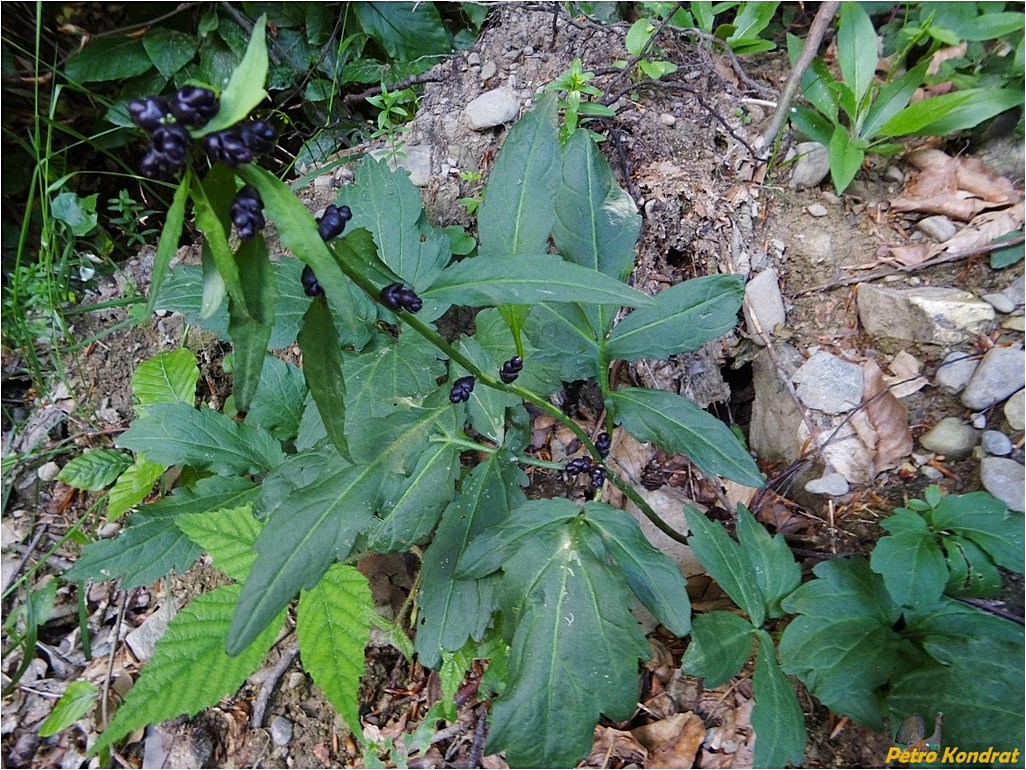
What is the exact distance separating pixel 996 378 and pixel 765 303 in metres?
0.74

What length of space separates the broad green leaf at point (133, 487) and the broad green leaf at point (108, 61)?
212 centimetres

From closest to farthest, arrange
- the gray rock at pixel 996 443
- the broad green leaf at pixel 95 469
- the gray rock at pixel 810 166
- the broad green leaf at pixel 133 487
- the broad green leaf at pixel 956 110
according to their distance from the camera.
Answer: the gray rock at pixel 996 443, the broad green leaf at pixel 956 110, the gray rock at pixel 810 166, the broad green leaf at pixel 133 487, the broad green leaf at pixel 95 469

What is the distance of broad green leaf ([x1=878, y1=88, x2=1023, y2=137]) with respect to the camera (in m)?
2.18

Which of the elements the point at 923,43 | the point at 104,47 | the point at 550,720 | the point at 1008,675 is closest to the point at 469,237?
the point at 550,720

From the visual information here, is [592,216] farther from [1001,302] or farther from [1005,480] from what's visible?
[1005,480]

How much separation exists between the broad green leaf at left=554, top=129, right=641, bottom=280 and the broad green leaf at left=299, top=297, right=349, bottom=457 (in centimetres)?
97

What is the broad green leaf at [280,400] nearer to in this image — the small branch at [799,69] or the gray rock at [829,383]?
the gray rock at [829,383]

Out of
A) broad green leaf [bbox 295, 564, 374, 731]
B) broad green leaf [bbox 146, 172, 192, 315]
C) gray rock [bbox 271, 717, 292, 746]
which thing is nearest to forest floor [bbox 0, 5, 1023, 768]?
gray rock [bbox 271, 717, 292, 746]

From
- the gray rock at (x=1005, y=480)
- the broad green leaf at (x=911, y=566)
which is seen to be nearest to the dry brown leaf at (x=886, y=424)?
the gray rock at (x=1005, y=480)

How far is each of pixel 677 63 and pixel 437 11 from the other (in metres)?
1.34

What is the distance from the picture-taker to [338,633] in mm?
2059

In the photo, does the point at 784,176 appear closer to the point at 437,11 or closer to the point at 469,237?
the point at 469,237

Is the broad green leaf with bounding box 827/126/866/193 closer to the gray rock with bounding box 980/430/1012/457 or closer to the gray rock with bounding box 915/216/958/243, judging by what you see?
the gray rock with bounding box 915/216/958/243

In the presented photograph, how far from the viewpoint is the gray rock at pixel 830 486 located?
7.06 ft
